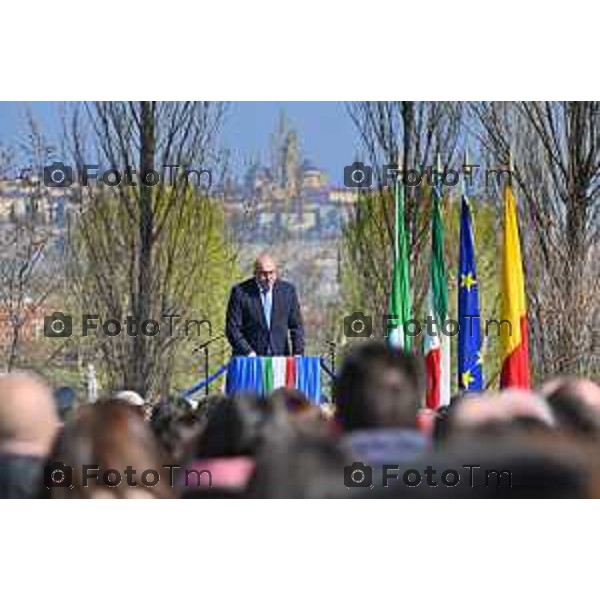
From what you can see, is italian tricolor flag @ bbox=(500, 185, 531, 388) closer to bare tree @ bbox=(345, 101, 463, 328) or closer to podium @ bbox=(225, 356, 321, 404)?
podium @ bbox=(225, 356, 321, 404)

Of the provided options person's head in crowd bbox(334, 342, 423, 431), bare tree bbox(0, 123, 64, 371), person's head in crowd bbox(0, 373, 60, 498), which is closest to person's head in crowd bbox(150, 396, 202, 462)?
person's head in crowd bbox(0, 373, 60, 498)

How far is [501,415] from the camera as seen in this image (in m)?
4.96

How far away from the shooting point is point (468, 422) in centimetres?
489

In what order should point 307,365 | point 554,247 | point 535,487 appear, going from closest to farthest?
point 535,487 < point 307,365 < point 554,247

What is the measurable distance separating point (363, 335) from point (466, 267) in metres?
3.19

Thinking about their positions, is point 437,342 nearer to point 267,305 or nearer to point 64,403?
point 267,305

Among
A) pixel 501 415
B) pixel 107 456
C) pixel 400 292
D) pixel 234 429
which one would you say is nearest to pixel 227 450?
pixel 234 429

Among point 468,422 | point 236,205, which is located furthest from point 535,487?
point 236,205

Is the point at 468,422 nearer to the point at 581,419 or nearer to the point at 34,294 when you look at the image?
the point at 581,419

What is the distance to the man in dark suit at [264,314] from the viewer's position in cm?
1028

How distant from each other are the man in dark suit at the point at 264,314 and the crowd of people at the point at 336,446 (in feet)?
13.8

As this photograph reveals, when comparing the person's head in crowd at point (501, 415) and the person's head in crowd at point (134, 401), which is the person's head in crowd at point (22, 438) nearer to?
the person's head in crowd at point (134, 401)

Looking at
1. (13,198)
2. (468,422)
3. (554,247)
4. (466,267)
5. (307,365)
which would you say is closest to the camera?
(468,422)

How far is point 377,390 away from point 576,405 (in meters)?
0.78
